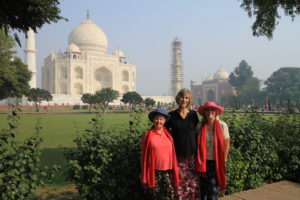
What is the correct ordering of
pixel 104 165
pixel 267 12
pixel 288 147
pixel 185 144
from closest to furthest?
pixel 104 165 < pixel 185 144 < pixel 288 147 < pixel 267 12

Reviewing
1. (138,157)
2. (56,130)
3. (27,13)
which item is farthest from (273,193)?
(56,130)

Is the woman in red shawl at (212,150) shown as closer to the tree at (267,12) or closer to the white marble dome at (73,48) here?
the tree at (267,12)

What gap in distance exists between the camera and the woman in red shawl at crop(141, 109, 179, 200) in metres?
2.26

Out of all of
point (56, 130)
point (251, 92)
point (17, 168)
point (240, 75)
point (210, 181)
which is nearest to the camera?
point (17, 168)

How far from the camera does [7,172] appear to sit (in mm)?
1838

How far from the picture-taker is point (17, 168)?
190cm

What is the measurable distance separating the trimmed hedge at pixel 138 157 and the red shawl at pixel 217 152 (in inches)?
21.4

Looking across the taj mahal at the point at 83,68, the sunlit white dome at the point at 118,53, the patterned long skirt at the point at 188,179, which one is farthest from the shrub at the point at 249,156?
the sunlit white dome at the point at 118,53

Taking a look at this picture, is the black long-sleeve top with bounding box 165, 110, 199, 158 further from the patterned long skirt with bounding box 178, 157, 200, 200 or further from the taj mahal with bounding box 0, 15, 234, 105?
the taj mahal with bounding box 0, 15, 234, 105

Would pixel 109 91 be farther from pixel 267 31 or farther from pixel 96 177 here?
pixel 96 177

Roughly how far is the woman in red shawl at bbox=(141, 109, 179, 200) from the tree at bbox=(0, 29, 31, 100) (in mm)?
14798

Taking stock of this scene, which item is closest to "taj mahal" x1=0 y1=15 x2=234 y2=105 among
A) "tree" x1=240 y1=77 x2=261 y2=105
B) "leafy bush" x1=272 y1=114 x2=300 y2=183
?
"tree" x1=240 y1=77 x2=261 y2=105

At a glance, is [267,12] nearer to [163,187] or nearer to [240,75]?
[163,187]

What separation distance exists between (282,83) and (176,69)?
20.9 meters
